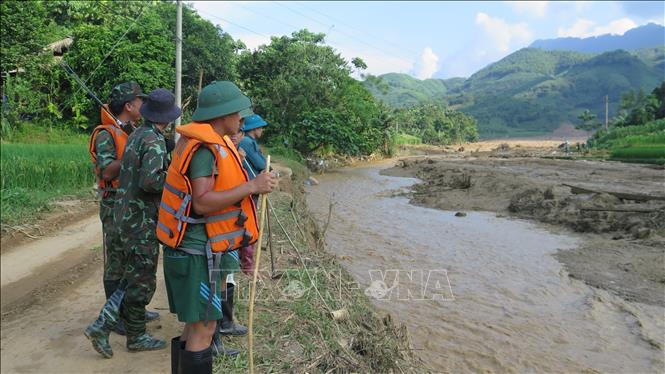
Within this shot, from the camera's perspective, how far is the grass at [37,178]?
7.26m

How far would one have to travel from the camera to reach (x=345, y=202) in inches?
592

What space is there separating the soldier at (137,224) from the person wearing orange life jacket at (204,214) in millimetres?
825

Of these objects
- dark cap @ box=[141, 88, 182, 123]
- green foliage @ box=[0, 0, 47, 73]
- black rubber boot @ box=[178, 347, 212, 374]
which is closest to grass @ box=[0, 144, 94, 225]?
dark cap @ box=[141, 88, 182, 123]

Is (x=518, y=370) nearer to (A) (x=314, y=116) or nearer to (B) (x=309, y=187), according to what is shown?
(B) (x=309, y=187)

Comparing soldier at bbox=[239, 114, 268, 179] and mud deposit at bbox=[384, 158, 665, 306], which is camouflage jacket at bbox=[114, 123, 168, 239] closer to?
soldier at bbox=[239, 114, 268, 179]

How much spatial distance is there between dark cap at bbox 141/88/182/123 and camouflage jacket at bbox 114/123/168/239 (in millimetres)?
67

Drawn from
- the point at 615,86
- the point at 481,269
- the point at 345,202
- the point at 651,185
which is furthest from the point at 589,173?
the point at 615,86

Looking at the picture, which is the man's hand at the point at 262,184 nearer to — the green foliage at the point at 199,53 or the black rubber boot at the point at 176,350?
the black rubber boot at the point at 176,350

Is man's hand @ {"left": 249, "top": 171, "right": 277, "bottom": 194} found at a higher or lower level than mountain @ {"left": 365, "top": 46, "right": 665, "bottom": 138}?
lower

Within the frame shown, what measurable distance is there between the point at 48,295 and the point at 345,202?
10653mm

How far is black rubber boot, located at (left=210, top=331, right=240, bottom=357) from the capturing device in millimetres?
3115

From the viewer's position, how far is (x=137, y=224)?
125 inches

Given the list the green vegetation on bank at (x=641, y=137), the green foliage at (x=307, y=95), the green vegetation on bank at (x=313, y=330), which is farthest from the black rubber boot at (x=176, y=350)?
the green vegetation on bank at (x=641, y=137)

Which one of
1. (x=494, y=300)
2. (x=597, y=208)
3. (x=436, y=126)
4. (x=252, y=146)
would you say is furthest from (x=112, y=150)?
(x=436, y=126)
